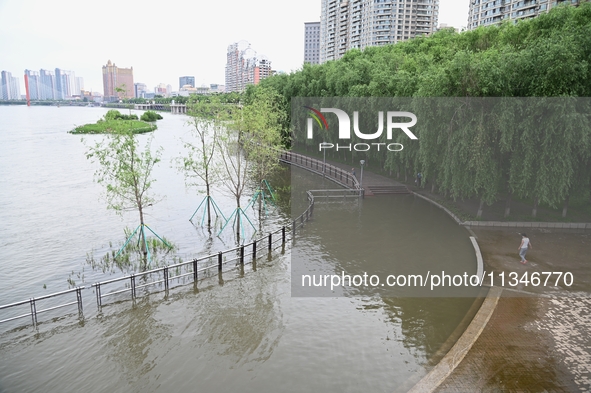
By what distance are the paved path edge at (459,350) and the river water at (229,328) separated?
393 millimetres

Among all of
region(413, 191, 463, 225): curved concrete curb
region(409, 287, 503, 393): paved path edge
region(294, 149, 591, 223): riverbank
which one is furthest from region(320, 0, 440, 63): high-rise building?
region(409, 287, 503, 393): paved path edge

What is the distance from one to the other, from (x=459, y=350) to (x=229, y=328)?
671 cm

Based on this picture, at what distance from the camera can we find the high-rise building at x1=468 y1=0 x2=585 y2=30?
7700 cm

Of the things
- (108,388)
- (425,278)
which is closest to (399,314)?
(425,278)

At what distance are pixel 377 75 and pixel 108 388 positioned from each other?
31.7 m

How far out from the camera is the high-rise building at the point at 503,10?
3031 inches

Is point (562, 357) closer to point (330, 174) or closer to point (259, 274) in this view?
point (259, 274)

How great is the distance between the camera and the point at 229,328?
13219mm

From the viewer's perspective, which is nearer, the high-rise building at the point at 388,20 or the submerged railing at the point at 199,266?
the submerged railing at the point at 199,266

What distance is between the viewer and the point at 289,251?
806 inches

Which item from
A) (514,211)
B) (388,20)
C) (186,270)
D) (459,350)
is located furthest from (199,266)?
(388,20)

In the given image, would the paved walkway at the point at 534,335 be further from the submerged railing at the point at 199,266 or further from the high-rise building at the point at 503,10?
the high-rise building at the point at 503,10

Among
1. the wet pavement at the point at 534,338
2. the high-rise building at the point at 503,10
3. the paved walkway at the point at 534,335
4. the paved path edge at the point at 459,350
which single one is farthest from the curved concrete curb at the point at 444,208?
the high-rise building at the point at 503,10

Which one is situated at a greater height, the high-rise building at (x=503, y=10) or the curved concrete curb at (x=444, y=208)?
the high-rise building at (x=503, y=10)
